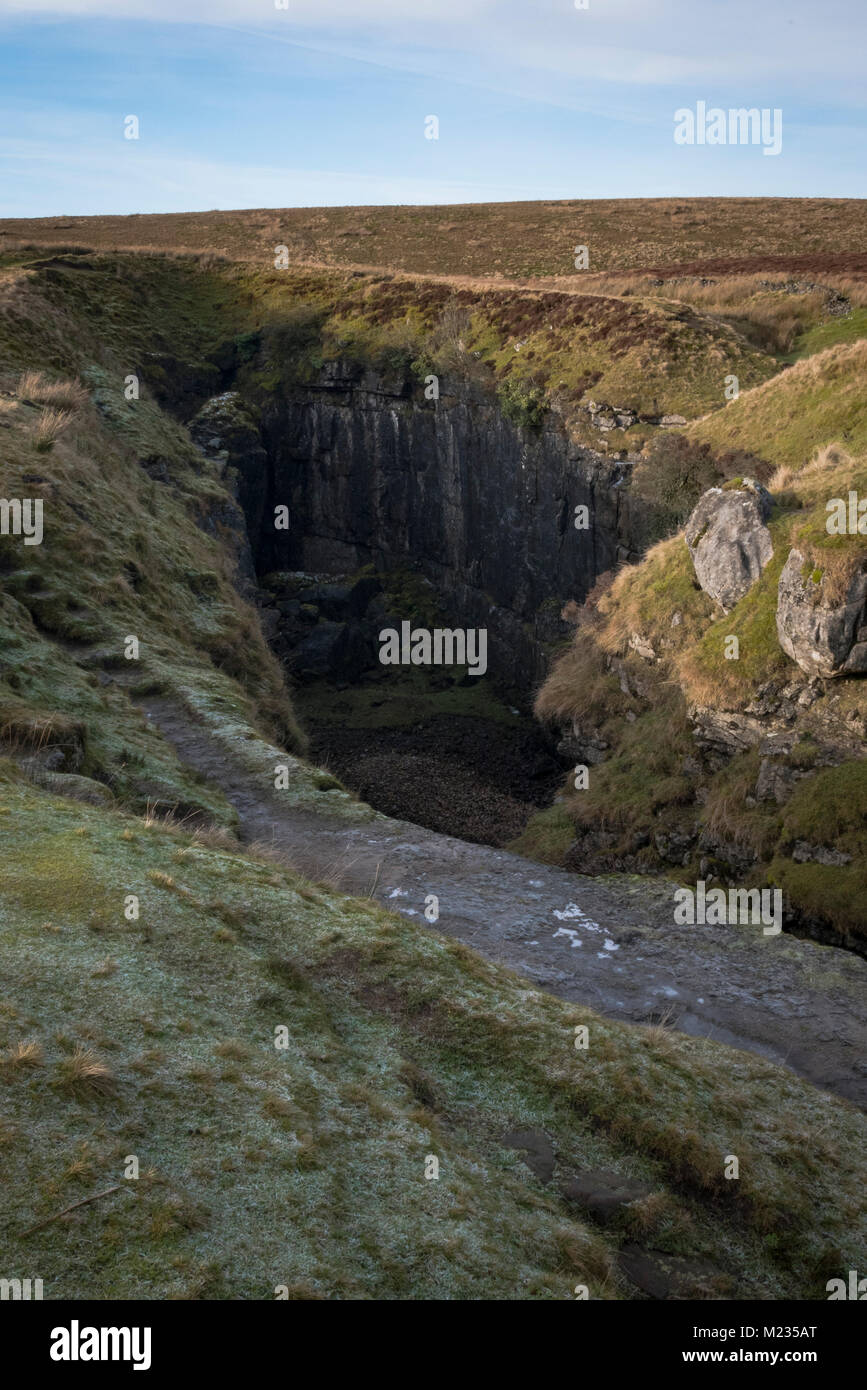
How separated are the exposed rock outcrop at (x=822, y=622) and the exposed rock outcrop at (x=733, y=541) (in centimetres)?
276

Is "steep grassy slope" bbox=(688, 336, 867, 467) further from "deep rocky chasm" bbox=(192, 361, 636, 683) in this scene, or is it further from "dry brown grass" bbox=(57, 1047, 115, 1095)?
"dry brown grass" bbox=(57, 1047, 115, 1095)

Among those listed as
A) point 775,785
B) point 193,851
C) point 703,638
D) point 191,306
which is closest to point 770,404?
point 703,638

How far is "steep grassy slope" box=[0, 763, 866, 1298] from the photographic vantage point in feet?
25.9

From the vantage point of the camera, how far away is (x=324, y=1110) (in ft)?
Answer: 32.5

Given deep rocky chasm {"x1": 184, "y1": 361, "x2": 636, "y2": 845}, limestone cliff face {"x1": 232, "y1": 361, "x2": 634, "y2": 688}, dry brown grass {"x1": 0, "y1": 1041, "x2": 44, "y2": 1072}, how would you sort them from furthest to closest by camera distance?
limestone cliff face {"x1": 232, "y1": 361, "x2": 634, "y2": 688} → deep rocky chasm {"x1": 184, "y1": 361, "x2": 636, "y2": 845} → dry brown grass {"x1": 0, "y1": 1041, "x2": 44, "y2": 1072}

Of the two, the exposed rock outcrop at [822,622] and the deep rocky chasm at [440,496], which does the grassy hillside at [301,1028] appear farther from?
the deep rocky chasm at [440,496]

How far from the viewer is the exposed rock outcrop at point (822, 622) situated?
23531 millimetres

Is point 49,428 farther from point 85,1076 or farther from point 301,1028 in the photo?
point 85,1076

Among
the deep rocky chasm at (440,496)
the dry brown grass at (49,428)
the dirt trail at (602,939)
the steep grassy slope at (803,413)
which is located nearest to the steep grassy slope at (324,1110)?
the dirt trail at (602,939)

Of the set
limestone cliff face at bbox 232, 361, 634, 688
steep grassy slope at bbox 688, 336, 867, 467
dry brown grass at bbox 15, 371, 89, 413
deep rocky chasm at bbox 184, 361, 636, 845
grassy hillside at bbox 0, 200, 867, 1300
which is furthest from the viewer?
limestone cliff face at bbox 232, 361, 634, 688

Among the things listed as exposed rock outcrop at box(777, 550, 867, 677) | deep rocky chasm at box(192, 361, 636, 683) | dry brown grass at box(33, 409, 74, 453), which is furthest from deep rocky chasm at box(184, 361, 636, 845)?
exposed rock outcrop at box(777, 550, 867, 677)

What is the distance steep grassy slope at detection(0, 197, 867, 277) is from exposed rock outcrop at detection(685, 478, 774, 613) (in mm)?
41447

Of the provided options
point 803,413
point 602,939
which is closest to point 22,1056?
point 602,939

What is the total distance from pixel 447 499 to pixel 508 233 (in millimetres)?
43163
